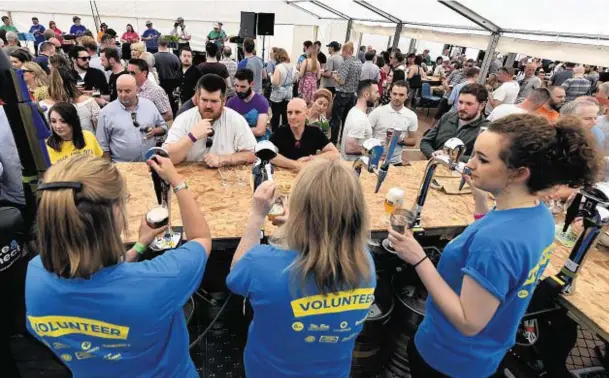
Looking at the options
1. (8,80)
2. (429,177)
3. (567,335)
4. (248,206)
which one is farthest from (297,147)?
(567,335)

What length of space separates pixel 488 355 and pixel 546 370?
154 cm

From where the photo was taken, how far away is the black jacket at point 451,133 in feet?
12.6

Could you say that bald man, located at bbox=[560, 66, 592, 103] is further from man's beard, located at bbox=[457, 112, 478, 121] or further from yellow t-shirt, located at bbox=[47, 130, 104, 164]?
yellow t-shirt, located at bbox=[47, 130, 104, 164]

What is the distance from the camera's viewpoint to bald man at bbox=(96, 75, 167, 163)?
12.0 feet

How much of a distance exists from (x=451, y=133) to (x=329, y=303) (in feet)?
11.0

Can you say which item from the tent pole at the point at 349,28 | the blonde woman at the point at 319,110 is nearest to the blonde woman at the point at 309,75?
the blonde woman at the point at 319,110

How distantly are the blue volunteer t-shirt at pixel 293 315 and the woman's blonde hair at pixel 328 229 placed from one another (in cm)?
5

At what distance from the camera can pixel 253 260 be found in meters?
1.30

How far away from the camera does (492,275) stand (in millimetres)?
1290

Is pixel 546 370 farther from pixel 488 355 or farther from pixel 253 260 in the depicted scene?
pixel 253 260

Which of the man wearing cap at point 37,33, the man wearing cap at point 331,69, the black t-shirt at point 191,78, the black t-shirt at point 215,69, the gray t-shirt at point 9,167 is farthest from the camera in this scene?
the man wearing cap at point 37,33

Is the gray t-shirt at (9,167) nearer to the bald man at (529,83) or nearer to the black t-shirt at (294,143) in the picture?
the black t-shirt at (294,143)

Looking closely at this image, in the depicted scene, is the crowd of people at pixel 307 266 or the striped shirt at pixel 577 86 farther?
the striped shirt at pixel 577 86

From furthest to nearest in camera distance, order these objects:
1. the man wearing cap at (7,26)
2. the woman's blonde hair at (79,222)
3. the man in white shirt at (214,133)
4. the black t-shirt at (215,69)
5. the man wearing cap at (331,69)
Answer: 1. the man wearing cap at (7,26)
2. the man wearing cap at (331,69)
3. the black t-shirt at (215,69)
4. the man in white shirt at (214,133)
5. the woman's blonde hair at (79,222)
